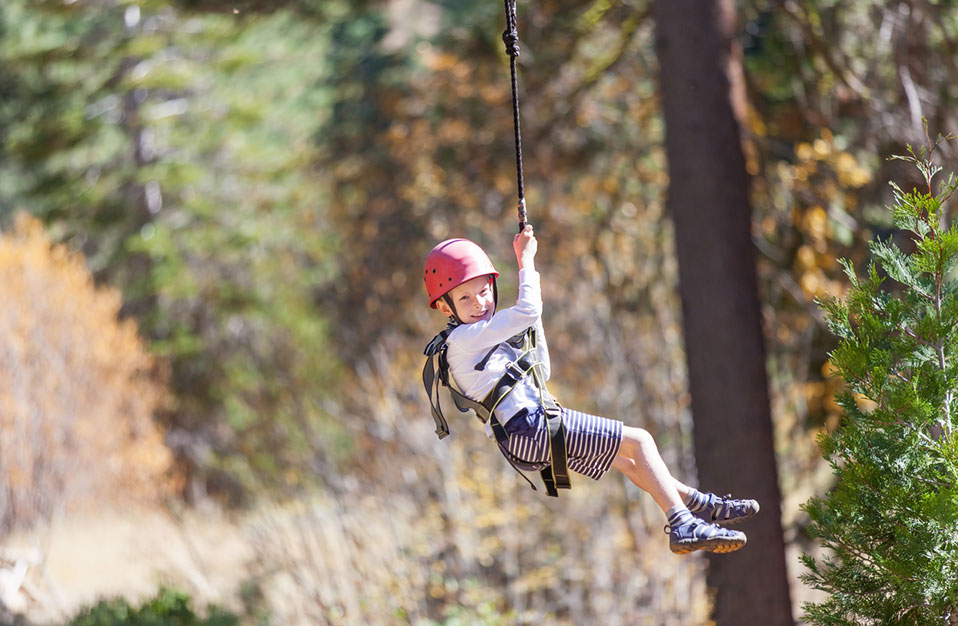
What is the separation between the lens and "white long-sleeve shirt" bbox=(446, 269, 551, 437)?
353 cm

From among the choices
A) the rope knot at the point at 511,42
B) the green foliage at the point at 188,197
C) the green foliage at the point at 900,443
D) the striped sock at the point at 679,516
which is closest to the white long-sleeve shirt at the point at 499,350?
the striped sock at the point at 679,516

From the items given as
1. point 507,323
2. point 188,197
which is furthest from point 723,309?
point 188,197

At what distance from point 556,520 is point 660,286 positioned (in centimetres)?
318

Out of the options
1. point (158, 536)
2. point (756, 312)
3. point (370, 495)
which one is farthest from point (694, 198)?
point (158, 536)

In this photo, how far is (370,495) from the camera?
33.3ft

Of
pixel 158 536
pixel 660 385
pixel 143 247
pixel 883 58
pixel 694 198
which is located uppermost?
pixel 883 58

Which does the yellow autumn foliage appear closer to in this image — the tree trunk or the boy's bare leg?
the tree trunk

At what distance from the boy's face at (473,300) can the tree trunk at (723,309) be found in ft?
12.6

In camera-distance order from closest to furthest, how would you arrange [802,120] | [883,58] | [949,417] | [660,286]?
[949,417], [883,58], [802,120], [660,286]

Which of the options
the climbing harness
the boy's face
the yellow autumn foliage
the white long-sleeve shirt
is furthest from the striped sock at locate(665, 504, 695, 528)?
the yellow autumn foliage

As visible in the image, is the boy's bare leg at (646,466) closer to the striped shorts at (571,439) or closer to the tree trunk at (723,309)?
the striped shorts at (571,439)

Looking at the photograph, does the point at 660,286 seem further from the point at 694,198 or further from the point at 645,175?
the point at 694,198

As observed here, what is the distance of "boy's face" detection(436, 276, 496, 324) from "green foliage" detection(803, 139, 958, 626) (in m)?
1.42

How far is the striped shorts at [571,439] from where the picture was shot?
364 centimetres
